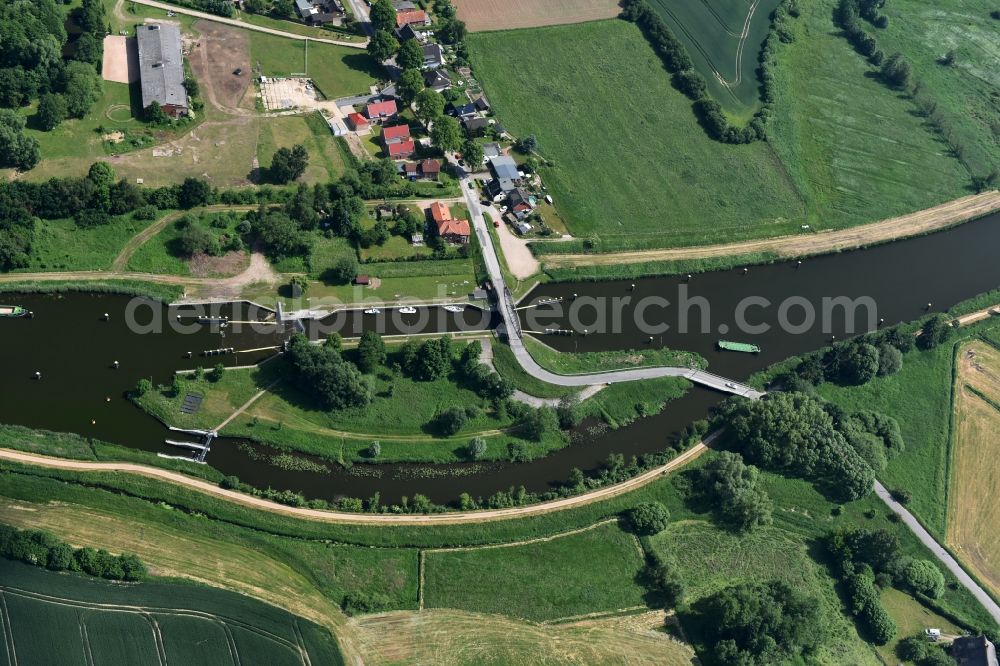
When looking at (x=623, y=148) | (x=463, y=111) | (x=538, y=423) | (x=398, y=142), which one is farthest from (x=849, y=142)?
(x=538, y=423)

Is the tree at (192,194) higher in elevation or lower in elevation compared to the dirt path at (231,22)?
lower

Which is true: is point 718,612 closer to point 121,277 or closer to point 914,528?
point 914,528

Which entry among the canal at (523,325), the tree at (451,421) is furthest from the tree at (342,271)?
the tree at (451,421)

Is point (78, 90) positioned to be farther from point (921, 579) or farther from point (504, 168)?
point (921, 579)

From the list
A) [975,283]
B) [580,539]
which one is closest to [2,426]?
[580,539]

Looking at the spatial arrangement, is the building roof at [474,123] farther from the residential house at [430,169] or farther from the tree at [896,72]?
the tree at [896,72]
